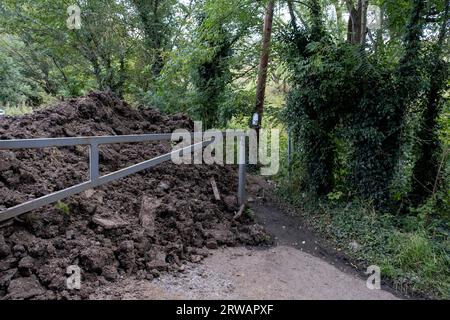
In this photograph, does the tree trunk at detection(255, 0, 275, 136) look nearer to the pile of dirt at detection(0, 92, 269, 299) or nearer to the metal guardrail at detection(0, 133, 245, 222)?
the pile of dirt at detection(0, 92, 269, 299)

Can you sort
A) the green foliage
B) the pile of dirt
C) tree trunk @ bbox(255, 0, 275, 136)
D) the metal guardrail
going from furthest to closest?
tree trunk @ bbox(255, 0, 275, 136), the green foliage, the pile of dirt, the metal guardrail

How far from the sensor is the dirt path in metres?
2.93

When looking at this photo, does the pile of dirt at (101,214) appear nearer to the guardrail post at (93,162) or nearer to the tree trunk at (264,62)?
the guardrail post at (93,162)

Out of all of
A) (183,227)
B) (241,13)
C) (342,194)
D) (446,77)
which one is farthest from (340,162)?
Answer: (241,13)

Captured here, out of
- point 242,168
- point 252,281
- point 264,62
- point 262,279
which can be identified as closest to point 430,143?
point 242,168

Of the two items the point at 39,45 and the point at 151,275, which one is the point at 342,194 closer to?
the point at 151,275

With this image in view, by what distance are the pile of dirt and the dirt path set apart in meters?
0.16

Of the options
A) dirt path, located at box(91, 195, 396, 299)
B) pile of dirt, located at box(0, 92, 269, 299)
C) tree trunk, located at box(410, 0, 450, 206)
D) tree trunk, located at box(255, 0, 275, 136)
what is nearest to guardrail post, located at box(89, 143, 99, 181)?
pile of dirt, located at box(0, 92, 269, 299)

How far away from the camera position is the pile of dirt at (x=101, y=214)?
8.89 feet

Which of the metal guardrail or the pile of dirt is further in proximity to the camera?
the pile of dirt

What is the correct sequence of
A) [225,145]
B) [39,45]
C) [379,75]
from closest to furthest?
1. [379,75]
2. [225,145]
3. [39,45]

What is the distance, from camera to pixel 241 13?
24.5 feet

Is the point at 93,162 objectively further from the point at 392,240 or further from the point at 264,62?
the point at 264,62
